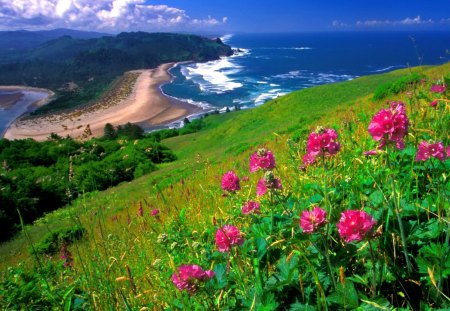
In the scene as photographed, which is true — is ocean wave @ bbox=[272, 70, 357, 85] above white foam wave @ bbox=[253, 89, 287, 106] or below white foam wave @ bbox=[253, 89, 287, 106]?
above

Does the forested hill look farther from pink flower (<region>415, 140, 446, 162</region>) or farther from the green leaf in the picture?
the green leaf

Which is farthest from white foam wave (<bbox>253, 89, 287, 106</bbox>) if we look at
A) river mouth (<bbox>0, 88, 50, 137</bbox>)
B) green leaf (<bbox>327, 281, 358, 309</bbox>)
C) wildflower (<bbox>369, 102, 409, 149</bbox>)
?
green leaf (<bbox>327, 281, 358, 309</bbox>)

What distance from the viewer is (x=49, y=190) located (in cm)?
2284

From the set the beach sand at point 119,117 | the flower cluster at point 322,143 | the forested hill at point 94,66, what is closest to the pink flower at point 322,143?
the flower cluster at point 322,143

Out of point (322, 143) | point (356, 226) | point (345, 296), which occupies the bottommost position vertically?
point (345, 296)

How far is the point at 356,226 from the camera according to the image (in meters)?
1.50

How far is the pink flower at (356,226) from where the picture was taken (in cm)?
148

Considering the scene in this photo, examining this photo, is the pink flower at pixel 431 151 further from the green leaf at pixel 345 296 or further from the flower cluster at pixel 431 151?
the green leaf at pixel 345 296

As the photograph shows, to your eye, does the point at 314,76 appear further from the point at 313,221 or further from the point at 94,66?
the point at 313,221

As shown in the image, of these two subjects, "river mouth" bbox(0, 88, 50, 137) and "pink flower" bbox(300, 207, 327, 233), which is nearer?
"pink flower" bbox(300, 207, 327, 233)

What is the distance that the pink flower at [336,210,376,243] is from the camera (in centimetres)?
148

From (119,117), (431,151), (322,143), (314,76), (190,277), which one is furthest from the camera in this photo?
(314,76)

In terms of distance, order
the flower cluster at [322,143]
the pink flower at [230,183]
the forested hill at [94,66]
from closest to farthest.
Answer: the flower cluster at [322,143] < the pink flower at [230,183] < the forested hill at [94,66]

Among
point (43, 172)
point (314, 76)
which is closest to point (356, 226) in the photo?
point (43, 172)
